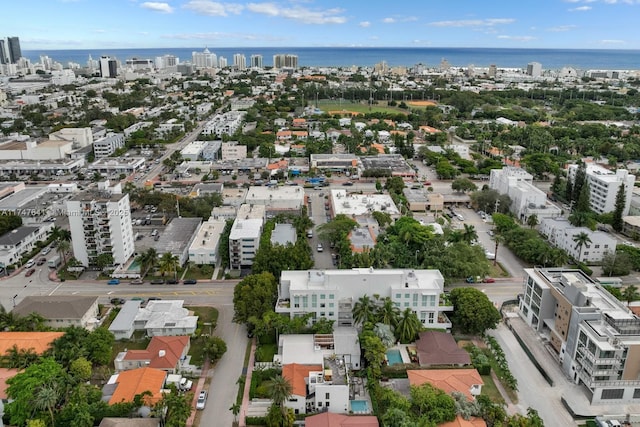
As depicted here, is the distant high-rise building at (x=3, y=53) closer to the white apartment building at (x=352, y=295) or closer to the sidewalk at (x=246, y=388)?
the white apartment building at (x=352, y=295)

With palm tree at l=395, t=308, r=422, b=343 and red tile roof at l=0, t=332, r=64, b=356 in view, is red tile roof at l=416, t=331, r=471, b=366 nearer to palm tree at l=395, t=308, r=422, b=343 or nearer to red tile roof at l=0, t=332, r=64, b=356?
palm tree at l=395, t=308, r=422, b=343

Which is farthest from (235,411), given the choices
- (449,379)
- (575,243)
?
(575,243)

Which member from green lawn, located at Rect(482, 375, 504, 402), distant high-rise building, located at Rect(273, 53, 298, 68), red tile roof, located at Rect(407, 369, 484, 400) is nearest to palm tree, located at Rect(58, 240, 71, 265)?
red tile roof, located at Rect(407, 369, 484, 400)

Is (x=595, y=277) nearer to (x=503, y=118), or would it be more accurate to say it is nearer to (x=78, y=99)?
(x=503, y=118)

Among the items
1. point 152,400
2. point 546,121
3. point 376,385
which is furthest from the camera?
point 546,121

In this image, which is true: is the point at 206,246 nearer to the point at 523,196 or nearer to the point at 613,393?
the point at 613,393

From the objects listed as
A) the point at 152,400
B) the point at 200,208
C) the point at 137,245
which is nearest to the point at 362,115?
the point at 200,208

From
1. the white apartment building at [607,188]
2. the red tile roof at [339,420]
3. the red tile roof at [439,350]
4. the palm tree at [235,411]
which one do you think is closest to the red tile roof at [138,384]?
the palm tree at [235,411]
